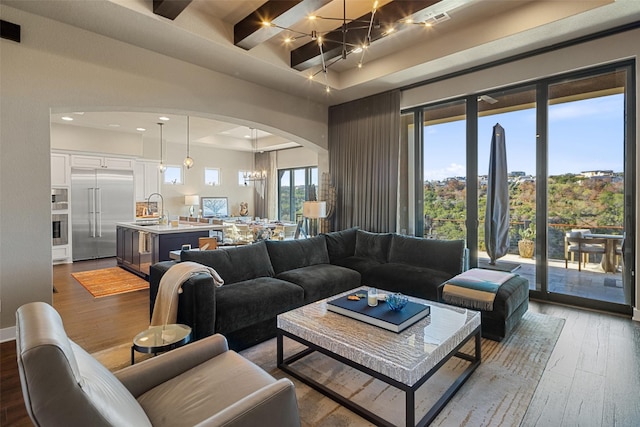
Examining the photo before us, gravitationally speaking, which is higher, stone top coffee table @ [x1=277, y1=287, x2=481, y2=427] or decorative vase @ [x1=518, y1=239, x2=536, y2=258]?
decorative vase @ [x1=518, y1=239, x2=536, y2=258]

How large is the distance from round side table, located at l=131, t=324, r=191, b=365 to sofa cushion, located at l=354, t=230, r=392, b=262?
2938mm

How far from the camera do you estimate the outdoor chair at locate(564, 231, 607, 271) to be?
385 centimetres

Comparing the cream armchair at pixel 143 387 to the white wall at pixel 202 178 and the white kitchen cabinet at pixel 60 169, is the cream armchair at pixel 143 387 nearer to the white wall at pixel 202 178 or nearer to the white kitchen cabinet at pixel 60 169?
the white kitchen cabinet at pixel 60 169

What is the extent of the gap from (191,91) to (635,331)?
5.68 m

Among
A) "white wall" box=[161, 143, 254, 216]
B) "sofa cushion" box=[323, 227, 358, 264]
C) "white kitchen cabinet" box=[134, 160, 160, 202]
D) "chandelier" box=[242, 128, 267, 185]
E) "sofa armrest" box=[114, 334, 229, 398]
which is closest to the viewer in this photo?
"sofa armrest" box=[114, 334, 229, 398]

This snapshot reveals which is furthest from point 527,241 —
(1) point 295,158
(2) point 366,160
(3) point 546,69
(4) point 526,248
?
(1) point 295,158

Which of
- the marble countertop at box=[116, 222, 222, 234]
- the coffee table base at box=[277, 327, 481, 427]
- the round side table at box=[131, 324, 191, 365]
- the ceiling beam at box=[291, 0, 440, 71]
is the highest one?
the ceiling beam at box=[291, 0, 440, 71]

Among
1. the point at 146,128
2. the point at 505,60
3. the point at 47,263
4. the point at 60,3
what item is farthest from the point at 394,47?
the point at 146,128

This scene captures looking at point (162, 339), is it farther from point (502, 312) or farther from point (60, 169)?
point (60, 169)

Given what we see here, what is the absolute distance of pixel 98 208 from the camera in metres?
7.14

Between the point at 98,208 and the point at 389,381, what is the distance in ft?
25.2

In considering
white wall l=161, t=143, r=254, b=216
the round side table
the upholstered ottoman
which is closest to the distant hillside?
the upholstered ottoman

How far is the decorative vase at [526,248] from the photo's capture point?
4254 mm

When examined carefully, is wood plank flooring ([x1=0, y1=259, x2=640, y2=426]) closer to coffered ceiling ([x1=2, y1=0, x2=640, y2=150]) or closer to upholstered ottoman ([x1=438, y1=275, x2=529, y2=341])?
upholstered ottoman ([x1=438, y1=275, x2=529, y2=341])
